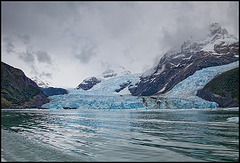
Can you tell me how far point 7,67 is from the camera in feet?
400

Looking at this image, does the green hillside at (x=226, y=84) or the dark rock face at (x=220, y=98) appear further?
the green hillside at (x=226, y=84)

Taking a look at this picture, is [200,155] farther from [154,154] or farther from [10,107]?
[10,107]

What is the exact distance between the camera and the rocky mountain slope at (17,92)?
336ft

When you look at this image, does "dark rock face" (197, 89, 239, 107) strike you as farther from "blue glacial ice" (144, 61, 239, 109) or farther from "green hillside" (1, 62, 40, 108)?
"green hillside" (1, 62, 40, 108)

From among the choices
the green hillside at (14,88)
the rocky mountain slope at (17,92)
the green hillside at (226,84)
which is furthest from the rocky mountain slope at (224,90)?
the green hillside at (14,88)

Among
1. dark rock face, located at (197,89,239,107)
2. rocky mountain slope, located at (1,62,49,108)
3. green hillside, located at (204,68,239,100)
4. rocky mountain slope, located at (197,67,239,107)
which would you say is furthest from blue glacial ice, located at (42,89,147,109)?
green hillside, located at (204,68,239,100)

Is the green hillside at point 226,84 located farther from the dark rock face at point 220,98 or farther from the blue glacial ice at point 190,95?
the blue glacial ice at point 190,95

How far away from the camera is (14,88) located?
11369 cm

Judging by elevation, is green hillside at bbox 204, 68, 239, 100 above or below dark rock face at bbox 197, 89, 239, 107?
above

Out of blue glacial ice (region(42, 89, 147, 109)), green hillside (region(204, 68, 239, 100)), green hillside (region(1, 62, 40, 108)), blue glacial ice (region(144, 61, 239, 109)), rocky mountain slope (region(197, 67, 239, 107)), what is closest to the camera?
green hillside (region(1, 62, 40, 108))

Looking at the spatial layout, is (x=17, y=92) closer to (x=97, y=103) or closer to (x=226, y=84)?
(x=97, y=103)

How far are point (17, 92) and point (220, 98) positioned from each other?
401 ft

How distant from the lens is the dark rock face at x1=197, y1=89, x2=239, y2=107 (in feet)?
352

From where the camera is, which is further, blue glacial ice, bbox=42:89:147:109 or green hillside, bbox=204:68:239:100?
green hillside, bbox=204:68:239:100
